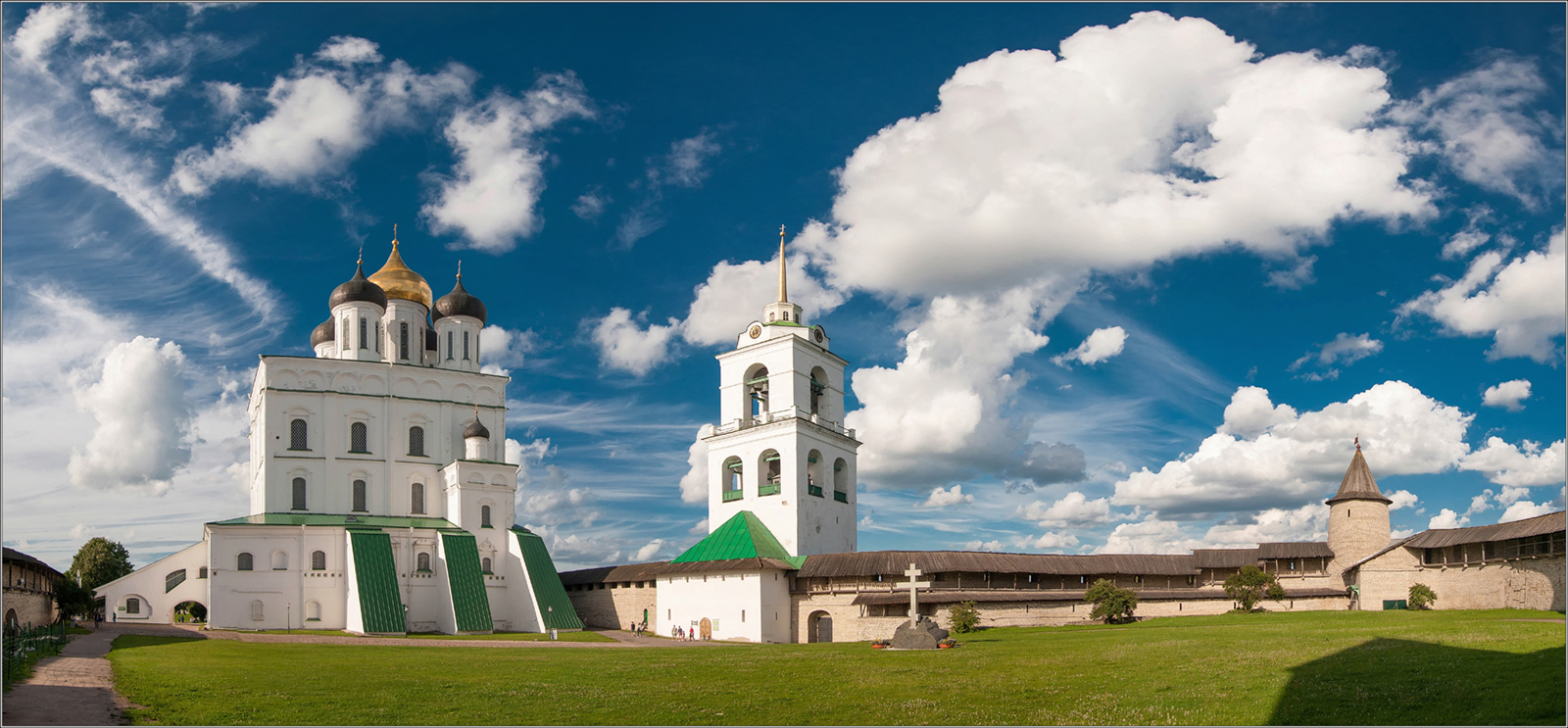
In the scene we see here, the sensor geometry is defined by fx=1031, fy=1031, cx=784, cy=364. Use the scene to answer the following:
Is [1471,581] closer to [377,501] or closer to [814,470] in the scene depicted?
[814,470]

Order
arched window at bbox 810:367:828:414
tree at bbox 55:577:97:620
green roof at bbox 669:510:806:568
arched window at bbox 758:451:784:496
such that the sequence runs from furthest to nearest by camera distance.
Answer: arched window at bbox 810:367:828:414, arched window at bbox 758:451:784:496, green roof at bbox 669:510:806:568, tree at bbox 55:577:97:620

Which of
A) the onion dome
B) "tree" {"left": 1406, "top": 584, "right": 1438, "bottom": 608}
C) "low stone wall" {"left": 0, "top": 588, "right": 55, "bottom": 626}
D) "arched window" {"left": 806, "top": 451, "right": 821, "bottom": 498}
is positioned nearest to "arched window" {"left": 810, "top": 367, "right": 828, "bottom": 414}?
"arched window" {"left": 806, "top": 451, "right": 821, "bottom": 498}

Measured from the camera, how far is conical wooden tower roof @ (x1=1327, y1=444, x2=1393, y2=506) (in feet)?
133

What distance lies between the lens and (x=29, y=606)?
3572 centimetres

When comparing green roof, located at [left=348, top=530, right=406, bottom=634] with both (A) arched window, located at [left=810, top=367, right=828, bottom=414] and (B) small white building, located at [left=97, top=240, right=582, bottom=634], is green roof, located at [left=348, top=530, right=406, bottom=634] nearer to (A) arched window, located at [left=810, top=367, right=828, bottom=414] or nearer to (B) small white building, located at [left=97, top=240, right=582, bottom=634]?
(B) small white building, located at [left=97, top=240, right=582, bottom=634]

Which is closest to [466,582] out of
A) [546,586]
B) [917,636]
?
[546,586]

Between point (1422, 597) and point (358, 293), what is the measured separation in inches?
1863

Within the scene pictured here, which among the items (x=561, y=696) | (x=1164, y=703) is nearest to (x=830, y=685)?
(x=561, y=696)

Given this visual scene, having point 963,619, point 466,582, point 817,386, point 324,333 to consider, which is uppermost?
point 324,333

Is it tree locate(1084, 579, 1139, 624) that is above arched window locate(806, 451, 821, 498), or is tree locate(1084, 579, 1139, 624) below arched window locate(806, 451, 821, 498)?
below

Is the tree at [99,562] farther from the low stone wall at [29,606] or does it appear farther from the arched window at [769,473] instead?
the arched window at [769,473]

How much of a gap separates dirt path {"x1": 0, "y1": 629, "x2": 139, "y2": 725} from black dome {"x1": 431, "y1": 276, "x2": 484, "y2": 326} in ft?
106

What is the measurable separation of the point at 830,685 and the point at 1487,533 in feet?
93.0

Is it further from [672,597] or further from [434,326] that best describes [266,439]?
[672,597]
